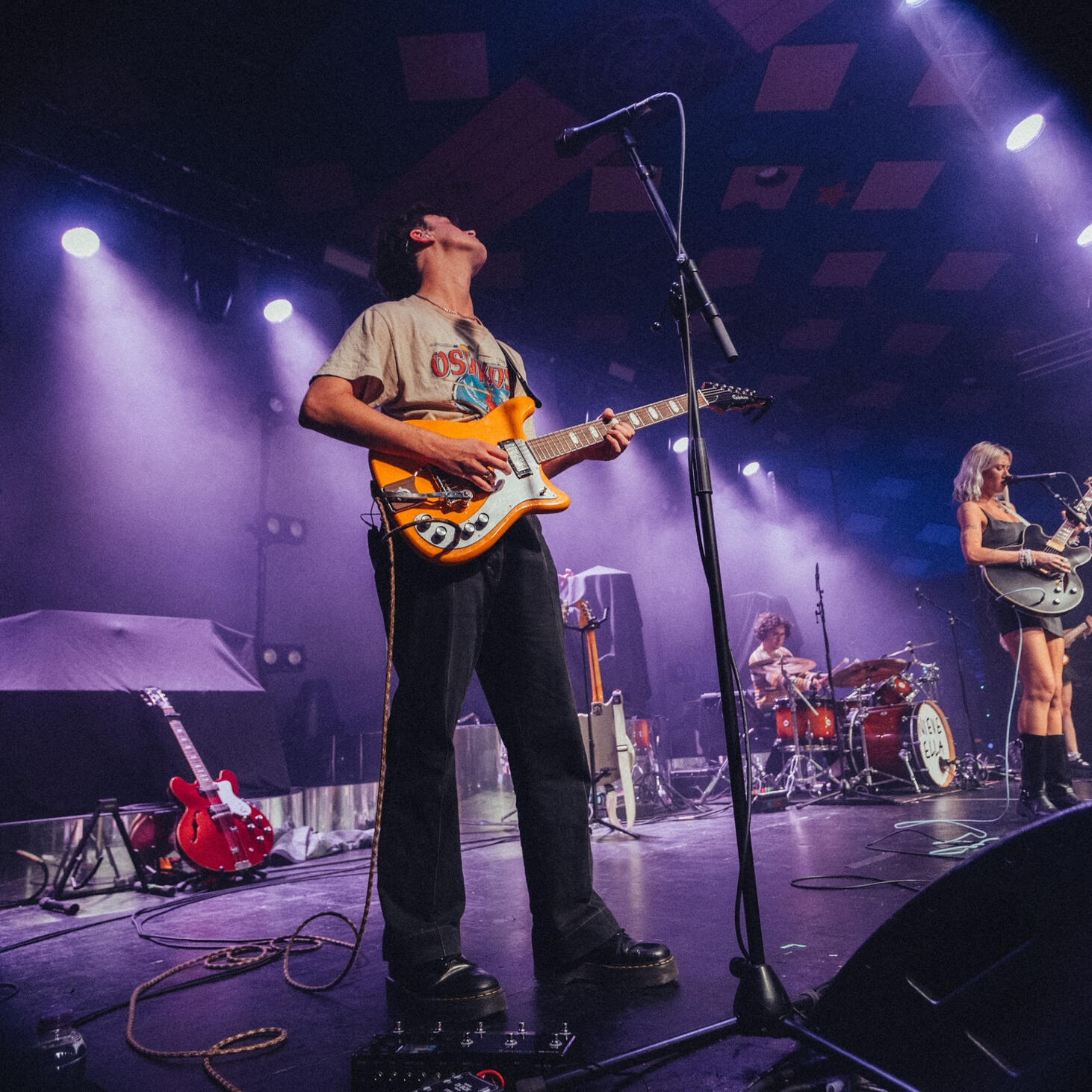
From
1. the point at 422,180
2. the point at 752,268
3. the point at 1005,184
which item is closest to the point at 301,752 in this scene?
the point at 422,180

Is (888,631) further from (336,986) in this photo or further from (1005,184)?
(336,986)

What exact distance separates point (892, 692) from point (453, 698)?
662cm

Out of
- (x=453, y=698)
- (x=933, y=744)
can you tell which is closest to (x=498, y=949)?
(x=453, y=698)

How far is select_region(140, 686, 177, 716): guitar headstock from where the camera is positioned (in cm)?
478

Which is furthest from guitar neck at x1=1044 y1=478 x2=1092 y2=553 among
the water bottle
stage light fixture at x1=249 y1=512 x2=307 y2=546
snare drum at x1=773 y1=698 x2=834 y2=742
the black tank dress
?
stage light fixture at x1=249 y1=512 x2=307 y2=546

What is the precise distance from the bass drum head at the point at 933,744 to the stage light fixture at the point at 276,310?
24.9 feet

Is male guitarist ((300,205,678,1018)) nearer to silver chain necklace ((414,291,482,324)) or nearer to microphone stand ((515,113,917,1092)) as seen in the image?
silver chain necklace ((414,291,482,324))

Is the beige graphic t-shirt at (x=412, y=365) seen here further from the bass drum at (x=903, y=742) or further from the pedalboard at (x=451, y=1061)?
the bass drum at (x=903, y=742)

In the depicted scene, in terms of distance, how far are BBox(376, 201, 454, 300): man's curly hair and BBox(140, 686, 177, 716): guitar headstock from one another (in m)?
3.56

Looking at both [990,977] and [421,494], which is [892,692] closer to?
[421,494]

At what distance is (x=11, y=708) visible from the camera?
14.2 feet

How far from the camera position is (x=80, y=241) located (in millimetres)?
6578

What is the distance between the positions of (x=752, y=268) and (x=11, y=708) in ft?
26.7

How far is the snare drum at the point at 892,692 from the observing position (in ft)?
23.7
